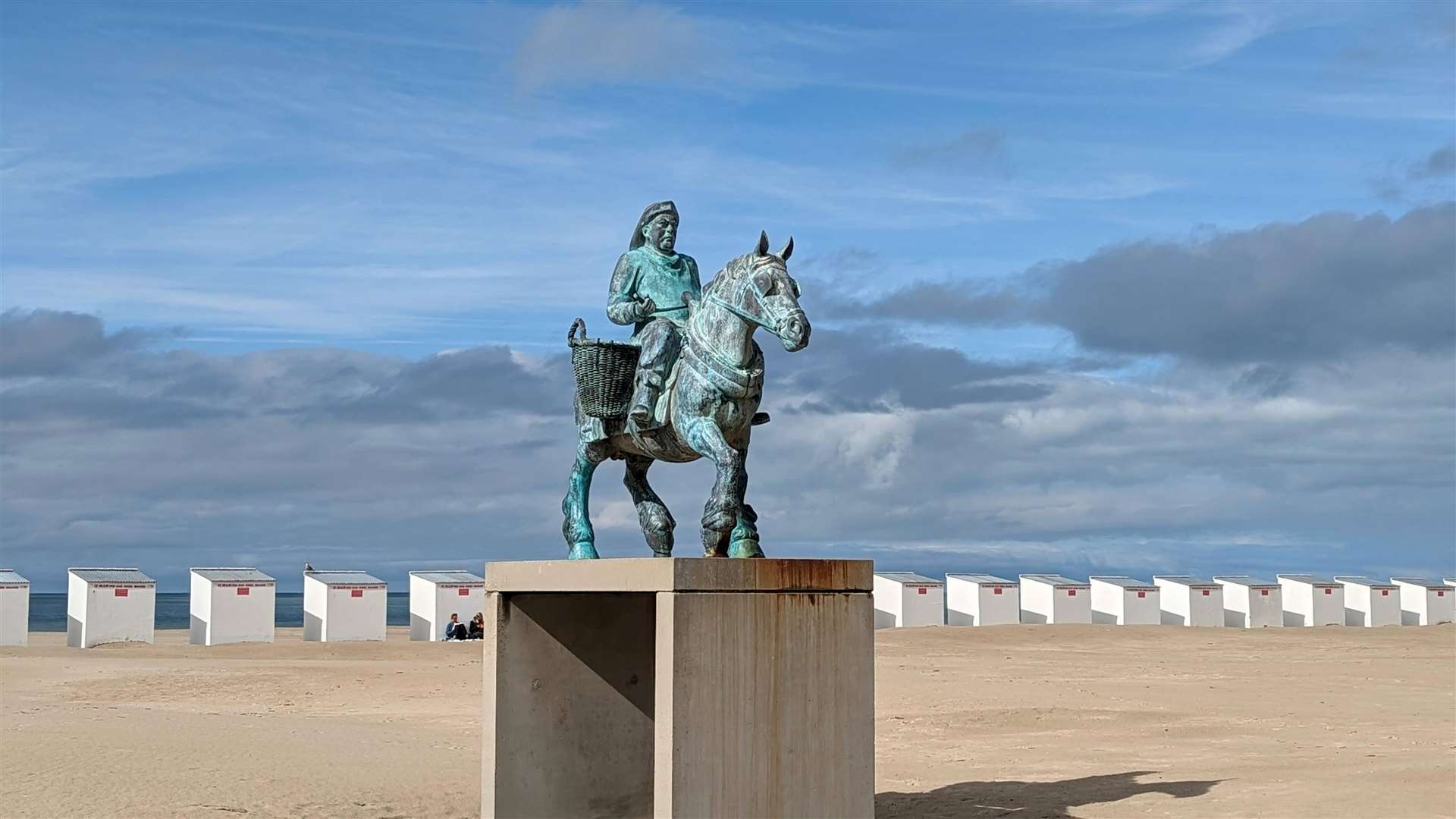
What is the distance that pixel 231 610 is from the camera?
3106 cm

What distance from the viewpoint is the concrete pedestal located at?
27.6ft

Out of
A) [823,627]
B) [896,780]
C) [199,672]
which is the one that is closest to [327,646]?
[199,672]

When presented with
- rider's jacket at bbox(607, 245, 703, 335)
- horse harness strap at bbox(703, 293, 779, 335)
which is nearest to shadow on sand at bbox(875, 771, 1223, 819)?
rider's jacket at bbox(607, 245, 703, 335)

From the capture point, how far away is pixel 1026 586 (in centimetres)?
4003

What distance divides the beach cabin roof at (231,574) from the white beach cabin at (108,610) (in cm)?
104

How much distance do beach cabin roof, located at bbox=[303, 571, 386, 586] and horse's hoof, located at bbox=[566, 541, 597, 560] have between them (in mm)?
23664

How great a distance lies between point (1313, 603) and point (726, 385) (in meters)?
37.1

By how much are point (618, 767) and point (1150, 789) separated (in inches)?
175

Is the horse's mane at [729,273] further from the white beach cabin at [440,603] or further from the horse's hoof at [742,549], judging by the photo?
the white beach cabin at [440,603]

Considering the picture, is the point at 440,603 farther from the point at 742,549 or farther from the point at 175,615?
the point at 175,615

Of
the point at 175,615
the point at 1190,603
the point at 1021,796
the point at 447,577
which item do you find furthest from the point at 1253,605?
the point at 175,615

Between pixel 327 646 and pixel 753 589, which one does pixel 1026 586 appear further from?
pixel 753 589

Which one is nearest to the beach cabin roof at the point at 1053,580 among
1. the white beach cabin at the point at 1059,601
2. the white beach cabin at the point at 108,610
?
the white beach cabin at the point at 1059,601

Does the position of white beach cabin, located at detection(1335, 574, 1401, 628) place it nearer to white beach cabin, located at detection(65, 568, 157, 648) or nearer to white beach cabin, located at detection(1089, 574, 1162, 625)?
white beach cabin, located at detection(1089, 574, 1162, 625)
